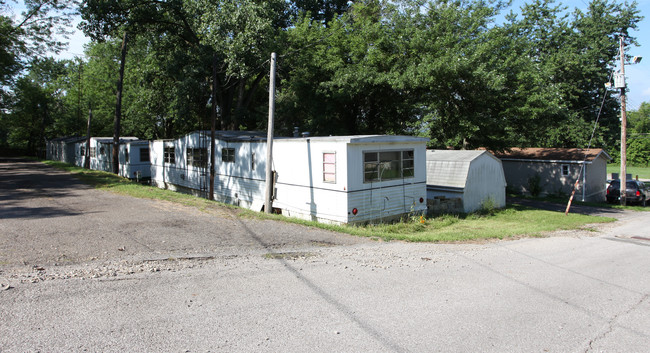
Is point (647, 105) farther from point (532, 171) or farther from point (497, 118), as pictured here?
point (497, 118)

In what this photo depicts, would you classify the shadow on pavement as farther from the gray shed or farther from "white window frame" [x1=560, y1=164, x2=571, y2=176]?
the gray shed

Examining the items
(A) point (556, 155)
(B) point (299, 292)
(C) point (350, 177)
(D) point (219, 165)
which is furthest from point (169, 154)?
(A) point (556, 155)

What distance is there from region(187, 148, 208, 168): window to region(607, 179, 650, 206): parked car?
23563 mm

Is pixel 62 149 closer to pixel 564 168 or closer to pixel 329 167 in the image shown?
pixel 329 167

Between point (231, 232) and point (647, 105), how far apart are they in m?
89.9

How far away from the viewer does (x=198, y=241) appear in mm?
8102

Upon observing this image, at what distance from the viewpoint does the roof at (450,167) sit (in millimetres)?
15984

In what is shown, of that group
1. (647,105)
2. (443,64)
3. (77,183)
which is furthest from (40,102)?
(647,105)

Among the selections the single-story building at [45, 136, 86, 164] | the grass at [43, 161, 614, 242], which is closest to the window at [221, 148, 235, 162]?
the grass at [43, 161, 614, 242]

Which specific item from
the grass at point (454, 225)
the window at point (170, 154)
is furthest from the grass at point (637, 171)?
the window at point (170, 154)

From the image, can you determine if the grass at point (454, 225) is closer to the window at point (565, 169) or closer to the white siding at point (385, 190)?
the white siding at point (385, 190)

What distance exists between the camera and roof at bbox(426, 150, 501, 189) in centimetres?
1598

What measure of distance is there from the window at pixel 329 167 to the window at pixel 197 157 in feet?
26.0

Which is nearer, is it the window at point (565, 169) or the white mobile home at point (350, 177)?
the white mobile home at point (350, 177)
